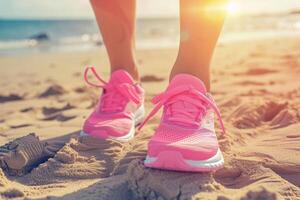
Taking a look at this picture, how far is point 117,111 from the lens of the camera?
2.11 m

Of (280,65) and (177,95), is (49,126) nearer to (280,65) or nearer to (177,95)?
(177,95)

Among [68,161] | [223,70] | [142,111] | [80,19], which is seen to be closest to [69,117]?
[142,111]

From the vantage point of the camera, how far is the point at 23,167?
1.71 m

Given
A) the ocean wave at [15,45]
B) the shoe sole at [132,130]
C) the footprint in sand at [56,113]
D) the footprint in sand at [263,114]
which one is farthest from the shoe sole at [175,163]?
the ocean wave at [15,45]

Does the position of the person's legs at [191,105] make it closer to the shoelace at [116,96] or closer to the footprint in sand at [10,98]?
the shoelace at [116,96]

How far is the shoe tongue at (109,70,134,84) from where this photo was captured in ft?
7.18

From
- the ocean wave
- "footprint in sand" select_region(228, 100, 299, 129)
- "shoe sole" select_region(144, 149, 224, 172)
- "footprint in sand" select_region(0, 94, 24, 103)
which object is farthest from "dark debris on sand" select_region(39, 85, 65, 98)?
the ocean wave

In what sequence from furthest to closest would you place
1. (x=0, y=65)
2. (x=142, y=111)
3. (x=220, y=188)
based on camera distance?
(x=0, y=65), (x=142, y=111), (x=220, y=188)

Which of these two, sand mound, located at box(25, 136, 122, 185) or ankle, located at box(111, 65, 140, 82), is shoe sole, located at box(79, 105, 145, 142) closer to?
sand mound, located at box(25, 136, 122, 185)

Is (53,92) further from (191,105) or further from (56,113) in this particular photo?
(191,105)

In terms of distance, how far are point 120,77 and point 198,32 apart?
539 millimetres

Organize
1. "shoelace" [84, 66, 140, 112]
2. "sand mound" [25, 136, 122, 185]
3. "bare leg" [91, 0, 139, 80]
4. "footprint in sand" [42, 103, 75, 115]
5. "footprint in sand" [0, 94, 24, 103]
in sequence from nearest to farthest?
"sand mound" [25, 136, 122, 185] < "shoelace" [84, 66, 140, 112] < "bare leg" [91, 0, 139, 80] < "footprint in sand" [42, 103, 75, 115] < "footprint in sand" [0, 94, 24, 103]

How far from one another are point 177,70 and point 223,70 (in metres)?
2.62

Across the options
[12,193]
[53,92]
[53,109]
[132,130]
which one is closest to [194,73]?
[132,130]
